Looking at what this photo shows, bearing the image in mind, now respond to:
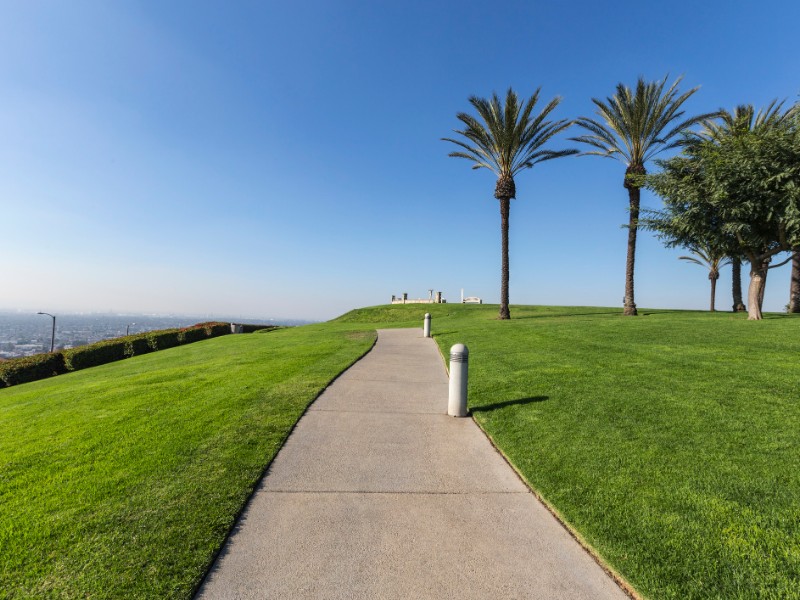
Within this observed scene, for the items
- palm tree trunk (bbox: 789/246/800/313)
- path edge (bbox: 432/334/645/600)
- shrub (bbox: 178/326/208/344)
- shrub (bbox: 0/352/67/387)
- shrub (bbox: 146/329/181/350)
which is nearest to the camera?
path edge (bbox: 432/334/645/600)

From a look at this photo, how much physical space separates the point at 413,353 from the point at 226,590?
9.70m

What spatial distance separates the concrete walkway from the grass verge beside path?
0.28 m

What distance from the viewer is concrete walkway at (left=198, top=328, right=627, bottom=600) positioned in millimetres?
2594

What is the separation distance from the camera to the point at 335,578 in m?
2.63

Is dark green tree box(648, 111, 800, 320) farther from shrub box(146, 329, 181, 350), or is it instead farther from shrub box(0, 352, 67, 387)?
shrub box(0, 352, 67, 387)

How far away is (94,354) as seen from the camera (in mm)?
18359

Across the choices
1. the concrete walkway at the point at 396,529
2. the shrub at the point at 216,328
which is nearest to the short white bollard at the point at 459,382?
the concrete walkway at the point at 396,529

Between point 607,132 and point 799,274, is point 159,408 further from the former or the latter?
point 799,274

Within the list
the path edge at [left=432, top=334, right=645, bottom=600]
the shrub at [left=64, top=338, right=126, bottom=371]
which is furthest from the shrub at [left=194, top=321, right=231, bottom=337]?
the path edge at [left=432, top=334, right=645, bottom=600]

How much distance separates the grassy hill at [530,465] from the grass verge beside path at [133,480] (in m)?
0.02

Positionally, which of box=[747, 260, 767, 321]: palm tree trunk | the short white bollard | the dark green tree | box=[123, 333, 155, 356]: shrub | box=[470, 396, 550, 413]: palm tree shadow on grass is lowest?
box=[123, 333, 155, 356]: shrub

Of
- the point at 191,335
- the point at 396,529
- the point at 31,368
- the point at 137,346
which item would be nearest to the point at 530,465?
the point at 396,529

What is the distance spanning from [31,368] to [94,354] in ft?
7.09

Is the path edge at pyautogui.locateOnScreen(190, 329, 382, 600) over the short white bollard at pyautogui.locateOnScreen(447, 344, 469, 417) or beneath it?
beneath
